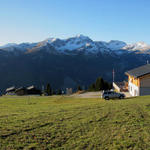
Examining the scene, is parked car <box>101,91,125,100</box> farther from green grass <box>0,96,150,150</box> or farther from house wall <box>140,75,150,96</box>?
green grass <box>0,96,150,150</box>

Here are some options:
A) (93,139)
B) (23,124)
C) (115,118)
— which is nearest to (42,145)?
(93,139)

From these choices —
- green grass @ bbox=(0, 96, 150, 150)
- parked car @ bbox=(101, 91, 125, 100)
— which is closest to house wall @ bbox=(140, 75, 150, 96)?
parked car @ bbox=(101, 91, 125, 100)

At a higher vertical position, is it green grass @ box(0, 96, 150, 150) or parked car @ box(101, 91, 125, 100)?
parked car @ box(101, 91, 125, 100)

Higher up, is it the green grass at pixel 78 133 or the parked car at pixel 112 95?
the parked car at pixel 112 95

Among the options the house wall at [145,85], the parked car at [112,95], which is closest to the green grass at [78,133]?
the parked car at [112,95]

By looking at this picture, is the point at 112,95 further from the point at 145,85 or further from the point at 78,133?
the point at 78,133

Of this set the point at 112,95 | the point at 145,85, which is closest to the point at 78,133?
the point at 112,95

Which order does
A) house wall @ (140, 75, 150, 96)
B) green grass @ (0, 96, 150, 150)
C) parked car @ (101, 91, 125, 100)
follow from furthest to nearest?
house wall @ (140, 75, 150, 96)
parked car @ (101, 91, 125, 100)
green grass @ (0, 96, 150, 150)

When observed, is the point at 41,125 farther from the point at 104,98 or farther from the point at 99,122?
the point at 104,98

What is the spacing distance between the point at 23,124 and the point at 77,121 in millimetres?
4319

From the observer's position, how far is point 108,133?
12.0 m

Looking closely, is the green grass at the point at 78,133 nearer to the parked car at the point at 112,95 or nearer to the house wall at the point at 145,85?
the parked car at the point at 112,95

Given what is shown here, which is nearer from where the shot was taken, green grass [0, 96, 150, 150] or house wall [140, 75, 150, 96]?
green grass [0, 96, 150, 150]

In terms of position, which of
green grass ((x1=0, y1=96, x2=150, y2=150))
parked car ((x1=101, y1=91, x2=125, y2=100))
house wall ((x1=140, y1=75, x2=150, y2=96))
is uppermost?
house wall ((x1=140, y1=75, x2=150, y2=96))
